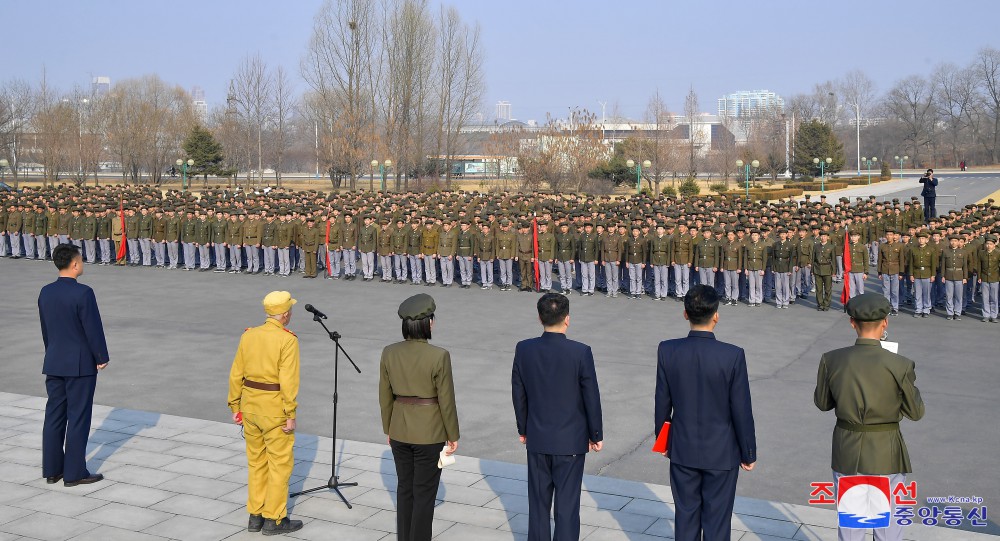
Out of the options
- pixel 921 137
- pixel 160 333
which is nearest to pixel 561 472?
pixel 160 333

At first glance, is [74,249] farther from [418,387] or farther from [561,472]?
[561,472]

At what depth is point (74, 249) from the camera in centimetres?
823

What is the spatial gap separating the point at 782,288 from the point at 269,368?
14.4 m

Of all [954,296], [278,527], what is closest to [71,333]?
[278,527]

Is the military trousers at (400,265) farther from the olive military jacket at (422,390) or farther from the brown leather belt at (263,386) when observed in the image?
the olive military jacket at (422,390)

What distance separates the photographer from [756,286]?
19484mm

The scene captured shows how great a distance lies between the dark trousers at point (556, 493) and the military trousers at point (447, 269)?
16.6 metres

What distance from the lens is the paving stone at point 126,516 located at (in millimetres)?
7016

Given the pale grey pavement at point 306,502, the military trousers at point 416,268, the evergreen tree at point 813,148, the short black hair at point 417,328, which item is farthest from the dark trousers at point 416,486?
the evergreen tree at point 813,148

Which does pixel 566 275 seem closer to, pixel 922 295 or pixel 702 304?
pixel 922 295

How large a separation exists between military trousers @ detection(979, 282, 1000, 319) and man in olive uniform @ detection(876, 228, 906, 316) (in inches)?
61.3

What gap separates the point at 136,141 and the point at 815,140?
154ft

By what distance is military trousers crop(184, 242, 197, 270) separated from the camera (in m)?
25.7

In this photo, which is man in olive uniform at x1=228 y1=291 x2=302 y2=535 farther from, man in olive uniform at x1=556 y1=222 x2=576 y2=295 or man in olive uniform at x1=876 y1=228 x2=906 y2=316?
man in olive uniform at x1=556 y1=222 x2=576 y2=295
